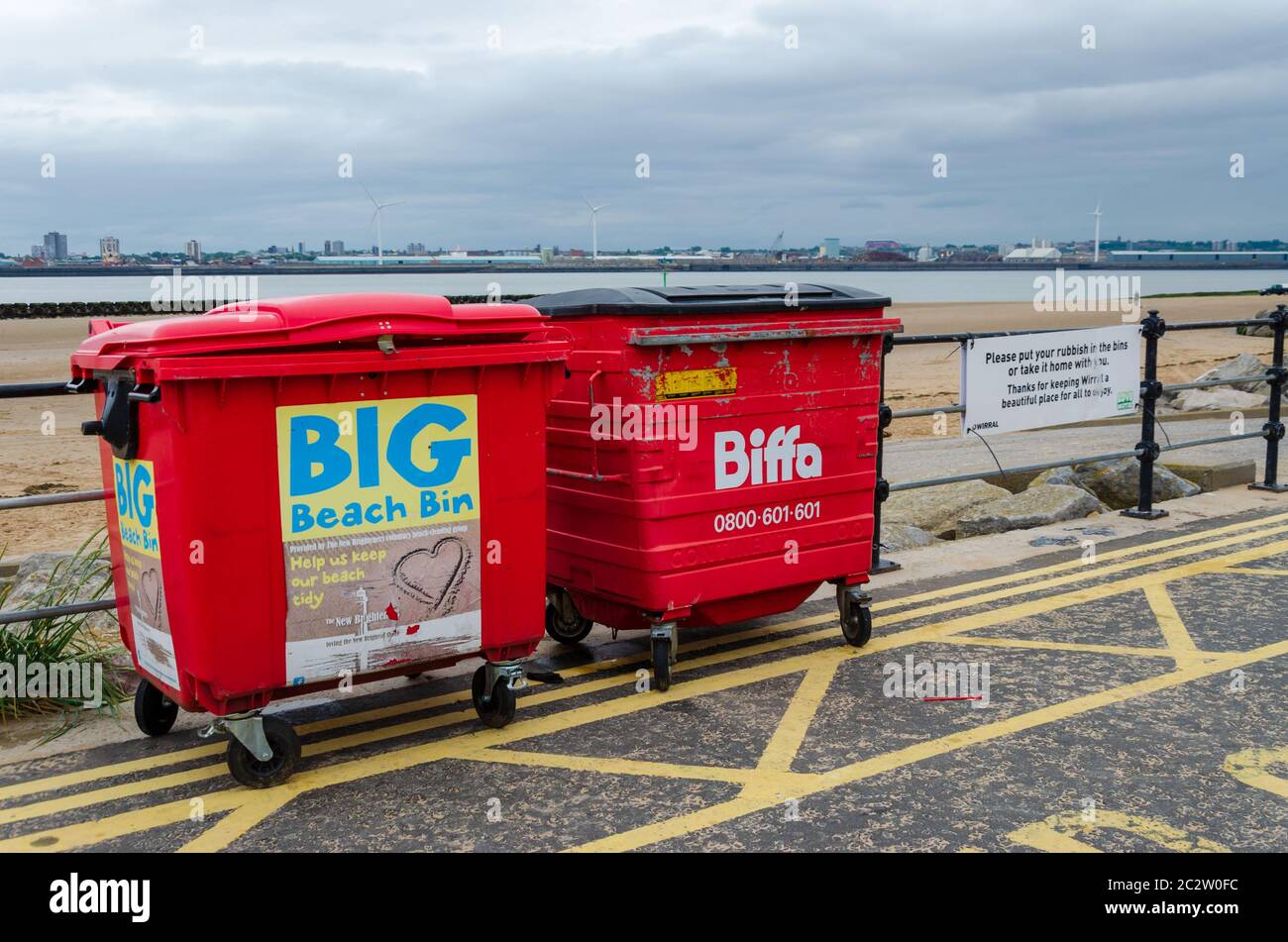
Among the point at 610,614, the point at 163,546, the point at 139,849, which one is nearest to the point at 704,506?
the point at 610,614

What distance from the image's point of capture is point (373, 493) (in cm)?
430

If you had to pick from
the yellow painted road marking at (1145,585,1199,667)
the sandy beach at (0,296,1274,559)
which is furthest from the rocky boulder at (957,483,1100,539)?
the sandy beach at (0,296,1274,559)

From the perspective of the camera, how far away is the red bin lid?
3992 millimetres

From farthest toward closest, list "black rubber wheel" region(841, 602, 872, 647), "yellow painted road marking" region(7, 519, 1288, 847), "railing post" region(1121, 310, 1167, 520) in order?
"railing post" region(1121, 310, 1167, 520) < "black rubber wheel" region(841, 602, 872, 647) < "yellow painted road marking" region(7, 519, 1288, 847)

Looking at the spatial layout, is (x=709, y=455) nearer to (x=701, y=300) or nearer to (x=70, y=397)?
(x=701, y=300)

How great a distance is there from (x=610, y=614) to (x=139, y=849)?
7.62 ft

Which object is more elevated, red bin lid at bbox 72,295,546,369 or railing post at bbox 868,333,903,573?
red bin lid at bbox 72,295,546,369

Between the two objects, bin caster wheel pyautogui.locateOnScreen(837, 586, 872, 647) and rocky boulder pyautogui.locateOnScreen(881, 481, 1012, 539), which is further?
rocky boulder pyautogui.locateOnScreen(881, 481, 1012, 539)

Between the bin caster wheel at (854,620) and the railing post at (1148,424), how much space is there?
3.67m

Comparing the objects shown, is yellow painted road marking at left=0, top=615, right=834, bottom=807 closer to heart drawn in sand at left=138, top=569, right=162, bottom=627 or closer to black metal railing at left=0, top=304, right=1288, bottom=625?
heart drawn in sand at left=138, top=569, right=162, bottom=627

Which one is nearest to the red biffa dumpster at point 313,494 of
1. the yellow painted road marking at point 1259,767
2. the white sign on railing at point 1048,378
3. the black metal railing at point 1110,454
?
the black metal railing at point 1110,454

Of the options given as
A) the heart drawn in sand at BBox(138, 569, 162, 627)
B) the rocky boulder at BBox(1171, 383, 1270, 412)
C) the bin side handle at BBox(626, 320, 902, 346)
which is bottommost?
the rocky boulder at BBox(1171, 383, 1270, 412)

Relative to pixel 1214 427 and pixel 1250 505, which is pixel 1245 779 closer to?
pixel 1250 505

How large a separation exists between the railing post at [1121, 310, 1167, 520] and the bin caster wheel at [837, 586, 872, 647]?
12.0ft
